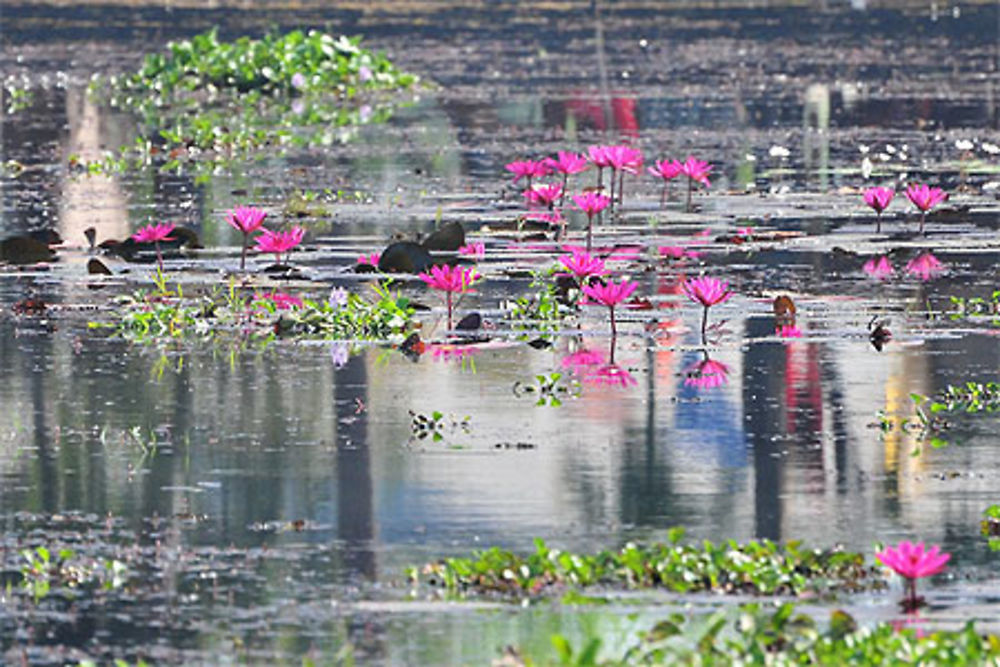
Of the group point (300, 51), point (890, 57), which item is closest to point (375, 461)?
point (300, 51)

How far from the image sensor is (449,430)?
945 cm

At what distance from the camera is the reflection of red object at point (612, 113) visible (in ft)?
80.9

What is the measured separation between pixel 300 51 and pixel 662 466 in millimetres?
23228

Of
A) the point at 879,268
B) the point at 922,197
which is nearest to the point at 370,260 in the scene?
the point at 879,268

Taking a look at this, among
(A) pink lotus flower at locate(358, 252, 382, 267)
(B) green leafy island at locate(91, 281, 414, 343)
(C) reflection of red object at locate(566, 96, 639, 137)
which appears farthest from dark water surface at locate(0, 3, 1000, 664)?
(C) reflection of red object at locate(566, 96, 639, 137)

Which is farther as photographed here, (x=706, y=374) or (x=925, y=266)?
(x=925, y=266)

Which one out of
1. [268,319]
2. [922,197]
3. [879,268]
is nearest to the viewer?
[268,319]

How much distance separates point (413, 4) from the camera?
171 feet

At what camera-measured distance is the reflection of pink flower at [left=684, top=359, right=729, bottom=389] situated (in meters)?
10.3

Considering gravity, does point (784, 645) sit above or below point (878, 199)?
below

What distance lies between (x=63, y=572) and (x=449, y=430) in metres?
2.25

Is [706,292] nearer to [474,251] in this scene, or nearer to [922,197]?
[474,251]

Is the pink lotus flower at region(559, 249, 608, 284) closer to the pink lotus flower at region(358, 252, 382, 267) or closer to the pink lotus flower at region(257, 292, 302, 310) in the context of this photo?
the pink lotus flower at region(257, 292, 302, 310)

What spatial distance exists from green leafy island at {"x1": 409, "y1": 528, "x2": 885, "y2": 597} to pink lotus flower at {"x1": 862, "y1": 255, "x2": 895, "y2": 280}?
622 centimetres
